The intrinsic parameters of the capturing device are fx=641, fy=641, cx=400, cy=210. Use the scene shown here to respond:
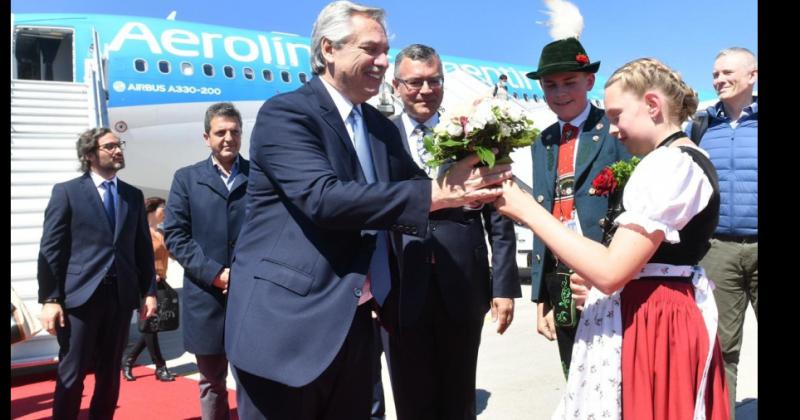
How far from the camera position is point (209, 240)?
4.08 m

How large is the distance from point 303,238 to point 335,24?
2.40 feet

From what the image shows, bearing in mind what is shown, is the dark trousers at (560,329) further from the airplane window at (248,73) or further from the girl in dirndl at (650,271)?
the airplane window at (248,73)

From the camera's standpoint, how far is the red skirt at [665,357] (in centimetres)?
200

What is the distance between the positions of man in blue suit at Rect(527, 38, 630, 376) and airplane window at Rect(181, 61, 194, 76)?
13.7 meters

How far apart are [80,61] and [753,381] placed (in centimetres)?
1383

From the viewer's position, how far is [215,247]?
4.07m

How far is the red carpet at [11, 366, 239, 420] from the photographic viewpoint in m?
5.00

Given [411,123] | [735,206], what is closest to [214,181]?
[411,123]

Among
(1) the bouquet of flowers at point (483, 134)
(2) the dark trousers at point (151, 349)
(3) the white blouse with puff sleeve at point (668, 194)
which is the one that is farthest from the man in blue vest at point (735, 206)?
(2) the dark trousers at point (151, 349)

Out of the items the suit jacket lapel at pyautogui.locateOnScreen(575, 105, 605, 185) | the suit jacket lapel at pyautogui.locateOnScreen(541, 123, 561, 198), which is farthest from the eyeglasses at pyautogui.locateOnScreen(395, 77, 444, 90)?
the suit jacket lapel at pyautogui.locateOnScreen(575, 105, 605, 185)

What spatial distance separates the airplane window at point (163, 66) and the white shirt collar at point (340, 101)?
46.1 feet

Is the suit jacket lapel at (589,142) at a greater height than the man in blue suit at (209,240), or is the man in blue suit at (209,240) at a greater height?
the suit jacket lapel at (589,142)

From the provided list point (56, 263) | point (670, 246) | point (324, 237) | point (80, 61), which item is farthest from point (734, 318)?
point (80, 61)

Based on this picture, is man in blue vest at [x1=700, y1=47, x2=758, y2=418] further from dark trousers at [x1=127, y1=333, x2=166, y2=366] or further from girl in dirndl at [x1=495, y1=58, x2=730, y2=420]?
dark trousers at [x1=127, y1=333, x2=166, y2=366]
